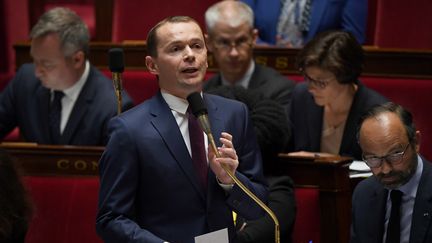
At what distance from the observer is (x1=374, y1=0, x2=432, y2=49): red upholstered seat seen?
199cm

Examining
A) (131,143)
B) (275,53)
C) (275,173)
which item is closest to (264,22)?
(275,53)

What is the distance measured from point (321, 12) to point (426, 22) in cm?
26

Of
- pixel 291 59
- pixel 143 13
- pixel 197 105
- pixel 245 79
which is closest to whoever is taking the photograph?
pixel 197 105

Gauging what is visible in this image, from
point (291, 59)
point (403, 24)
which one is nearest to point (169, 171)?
point (291, 59)

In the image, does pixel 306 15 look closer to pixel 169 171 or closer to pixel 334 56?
pixel 334 56

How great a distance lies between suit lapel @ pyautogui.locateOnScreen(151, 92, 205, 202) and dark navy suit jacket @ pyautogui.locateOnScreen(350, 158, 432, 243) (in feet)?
0.92

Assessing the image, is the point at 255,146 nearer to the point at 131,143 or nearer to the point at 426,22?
the point at 131,143

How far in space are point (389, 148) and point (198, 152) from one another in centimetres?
29

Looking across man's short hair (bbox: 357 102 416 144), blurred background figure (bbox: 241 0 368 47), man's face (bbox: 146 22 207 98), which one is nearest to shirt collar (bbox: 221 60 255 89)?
blurred background figure (bbox: 241 0 368 47)

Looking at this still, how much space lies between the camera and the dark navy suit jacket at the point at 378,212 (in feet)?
3.85

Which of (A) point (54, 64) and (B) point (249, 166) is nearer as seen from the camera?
(B) point (249, 166)

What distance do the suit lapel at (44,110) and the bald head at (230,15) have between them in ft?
1.34

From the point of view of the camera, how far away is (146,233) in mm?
1036

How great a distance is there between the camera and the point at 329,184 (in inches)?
54.2
